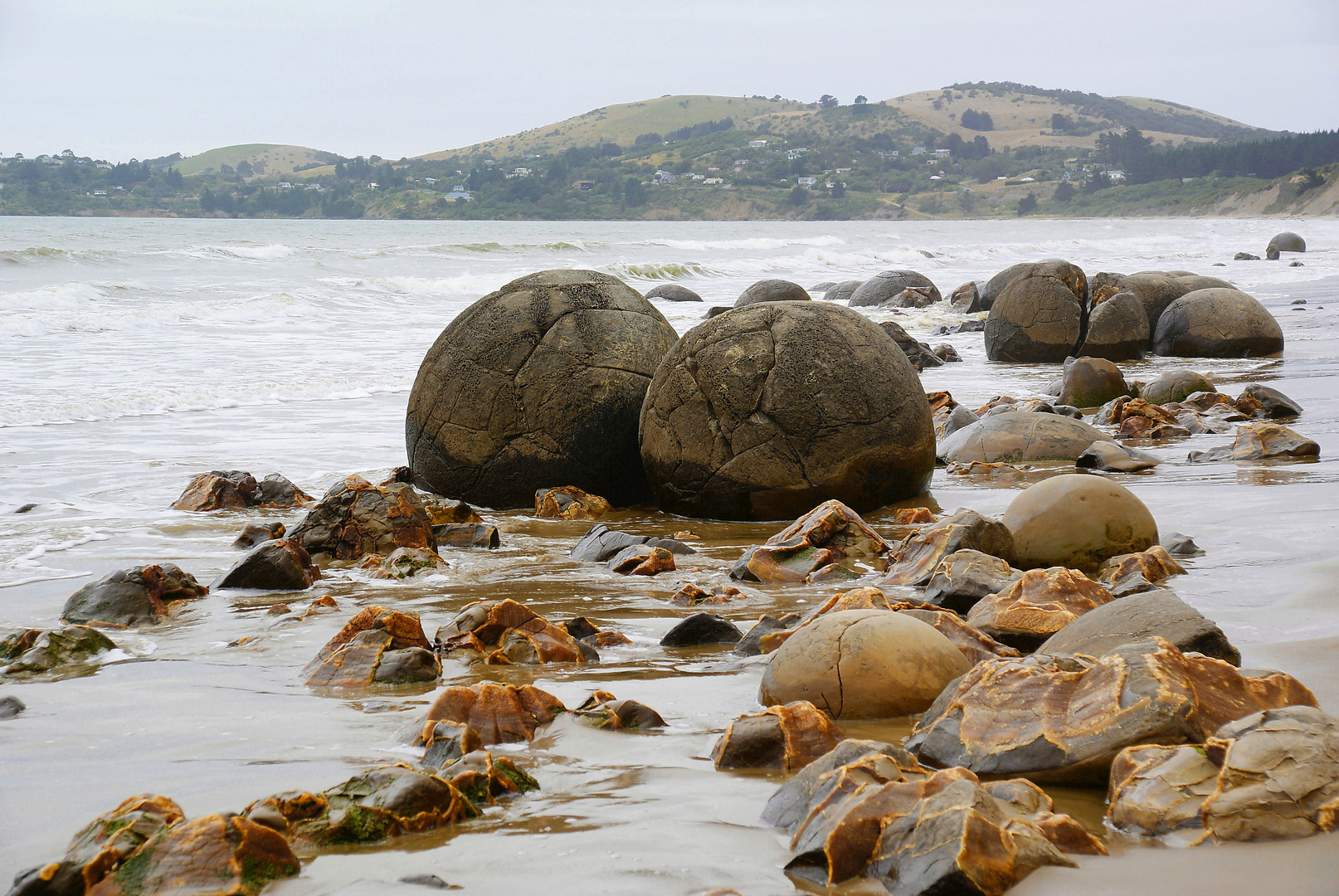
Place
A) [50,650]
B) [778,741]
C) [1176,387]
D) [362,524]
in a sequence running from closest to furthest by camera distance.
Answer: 1. [778,741]
2. [50,650]
3. [362,524]
4. [1176,387]

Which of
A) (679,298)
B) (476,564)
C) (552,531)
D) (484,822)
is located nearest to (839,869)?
(484,822)

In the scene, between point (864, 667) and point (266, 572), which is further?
point (266, 572)

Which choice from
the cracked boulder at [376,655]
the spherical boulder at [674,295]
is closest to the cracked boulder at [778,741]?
the cracked boulder at [376,655]

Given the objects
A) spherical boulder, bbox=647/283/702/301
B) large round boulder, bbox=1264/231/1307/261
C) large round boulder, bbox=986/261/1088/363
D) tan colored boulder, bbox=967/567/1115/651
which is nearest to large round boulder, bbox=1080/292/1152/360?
large round boulder, bbox=986/261/1088/363

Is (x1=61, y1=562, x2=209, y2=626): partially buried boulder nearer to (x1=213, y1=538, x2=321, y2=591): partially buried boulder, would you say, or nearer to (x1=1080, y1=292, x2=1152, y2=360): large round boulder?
(x1=213, y1=538, x2=321, y2=591): partially buried boulder

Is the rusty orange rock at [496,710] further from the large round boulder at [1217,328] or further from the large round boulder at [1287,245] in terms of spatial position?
the large round boulder at [1287,245]

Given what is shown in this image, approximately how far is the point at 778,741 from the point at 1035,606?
134cm

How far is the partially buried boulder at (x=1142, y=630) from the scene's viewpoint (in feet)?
9.80

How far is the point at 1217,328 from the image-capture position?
13.4 meters

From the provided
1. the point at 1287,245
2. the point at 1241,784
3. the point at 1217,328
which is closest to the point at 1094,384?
the point at 1217,328

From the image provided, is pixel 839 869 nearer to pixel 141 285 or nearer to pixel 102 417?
pixel 102 417

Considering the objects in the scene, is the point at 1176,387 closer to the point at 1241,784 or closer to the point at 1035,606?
the point at 1035,606

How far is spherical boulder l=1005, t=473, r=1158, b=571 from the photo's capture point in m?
4.69

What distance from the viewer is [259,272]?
2816 cm
